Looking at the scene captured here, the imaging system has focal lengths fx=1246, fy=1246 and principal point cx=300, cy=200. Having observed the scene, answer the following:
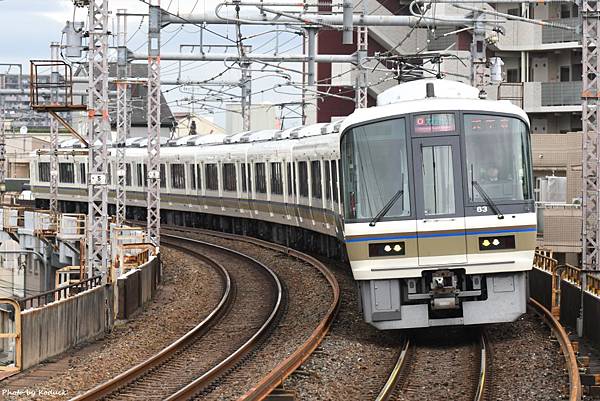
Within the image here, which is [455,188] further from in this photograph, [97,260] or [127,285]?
[97,260]

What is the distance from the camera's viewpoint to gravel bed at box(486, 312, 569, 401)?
11189 millimetres

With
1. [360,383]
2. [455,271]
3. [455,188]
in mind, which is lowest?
[360,383]

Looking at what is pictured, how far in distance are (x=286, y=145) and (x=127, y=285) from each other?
36.5 ft

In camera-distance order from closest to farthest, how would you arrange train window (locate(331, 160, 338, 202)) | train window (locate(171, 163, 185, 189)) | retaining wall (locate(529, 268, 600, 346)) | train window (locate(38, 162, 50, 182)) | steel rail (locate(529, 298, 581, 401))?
1. steel rail (locate(529, 298, 581, 401))
2. retaining wall (locate(529, 268, 600, 346))
3. train window (locate(331, 160, 338, 202))
4. train window (locate(171, 163, 185, 189))
5. train window (locate(38, 162, 50, 182))

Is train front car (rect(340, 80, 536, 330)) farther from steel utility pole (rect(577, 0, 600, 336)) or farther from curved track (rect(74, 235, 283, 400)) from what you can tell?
steel utility pole (rect(577, 0, 600, 336))

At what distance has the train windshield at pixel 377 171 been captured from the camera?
13602mm

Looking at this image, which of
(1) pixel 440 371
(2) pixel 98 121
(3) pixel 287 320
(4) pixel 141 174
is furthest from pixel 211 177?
(1) pixel 440 371

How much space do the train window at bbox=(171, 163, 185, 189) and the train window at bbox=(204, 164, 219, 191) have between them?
2.28m

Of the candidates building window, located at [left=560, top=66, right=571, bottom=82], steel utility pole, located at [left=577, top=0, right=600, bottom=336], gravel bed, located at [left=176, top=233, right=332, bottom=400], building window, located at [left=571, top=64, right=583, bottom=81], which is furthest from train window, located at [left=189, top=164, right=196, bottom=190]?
steel utility pole, located at [left=577, top=0, right=600, bottom=336]

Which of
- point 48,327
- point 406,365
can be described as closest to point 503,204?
point 406,365

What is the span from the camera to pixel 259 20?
21594mm

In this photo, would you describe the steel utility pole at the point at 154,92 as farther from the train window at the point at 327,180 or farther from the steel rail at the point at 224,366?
the steel rail at the point at 224,366

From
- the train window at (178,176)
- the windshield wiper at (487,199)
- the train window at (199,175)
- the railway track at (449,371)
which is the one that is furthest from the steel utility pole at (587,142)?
the train window at (178,176)

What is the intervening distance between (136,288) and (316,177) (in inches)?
238
